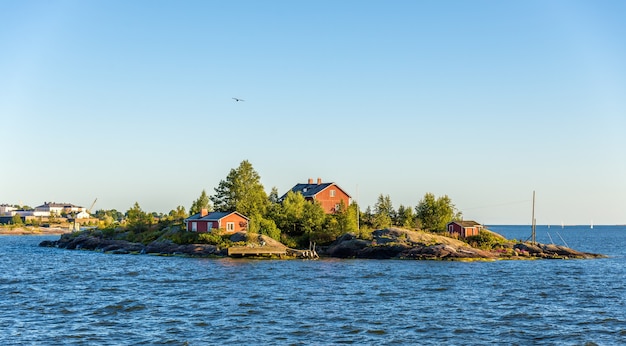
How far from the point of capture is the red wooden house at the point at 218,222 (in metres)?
91.6

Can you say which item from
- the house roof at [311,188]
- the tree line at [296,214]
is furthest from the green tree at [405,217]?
the house roof at [311,188]

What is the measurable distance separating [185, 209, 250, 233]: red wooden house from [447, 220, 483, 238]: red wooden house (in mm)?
32954

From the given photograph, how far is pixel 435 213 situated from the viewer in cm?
10438

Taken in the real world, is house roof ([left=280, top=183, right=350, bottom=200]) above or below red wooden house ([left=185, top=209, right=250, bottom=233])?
above

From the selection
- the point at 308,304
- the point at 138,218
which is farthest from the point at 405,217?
the point at 308,304

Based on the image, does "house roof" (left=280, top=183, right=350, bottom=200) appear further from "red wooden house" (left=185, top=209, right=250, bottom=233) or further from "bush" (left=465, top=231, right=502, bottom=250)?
"bush" (left=465, top=231, right=502, bottom=250)

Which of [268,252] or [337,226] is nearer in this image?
[268,252]

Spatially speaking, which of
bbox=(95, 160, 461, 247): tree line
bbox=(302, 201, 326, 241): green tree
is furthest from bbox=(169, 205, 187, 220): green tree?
bbox=(302, 201, 326, 241): green tree

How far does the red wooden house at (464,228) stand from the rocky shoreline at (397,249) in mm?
4713

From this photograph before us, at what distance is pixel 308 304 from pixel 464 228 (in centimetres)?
5807

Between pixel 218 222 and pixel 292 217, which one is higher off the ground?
pixel 292 217

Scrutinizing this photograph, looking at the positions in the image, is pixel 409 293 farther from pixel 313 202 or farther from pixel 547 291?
pixel 313 202

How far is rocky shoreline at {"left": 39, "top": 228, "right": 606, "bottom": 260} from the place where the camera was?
8425 centimetres

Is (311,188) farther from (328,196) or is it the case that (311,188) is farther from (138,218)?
(138,218)
